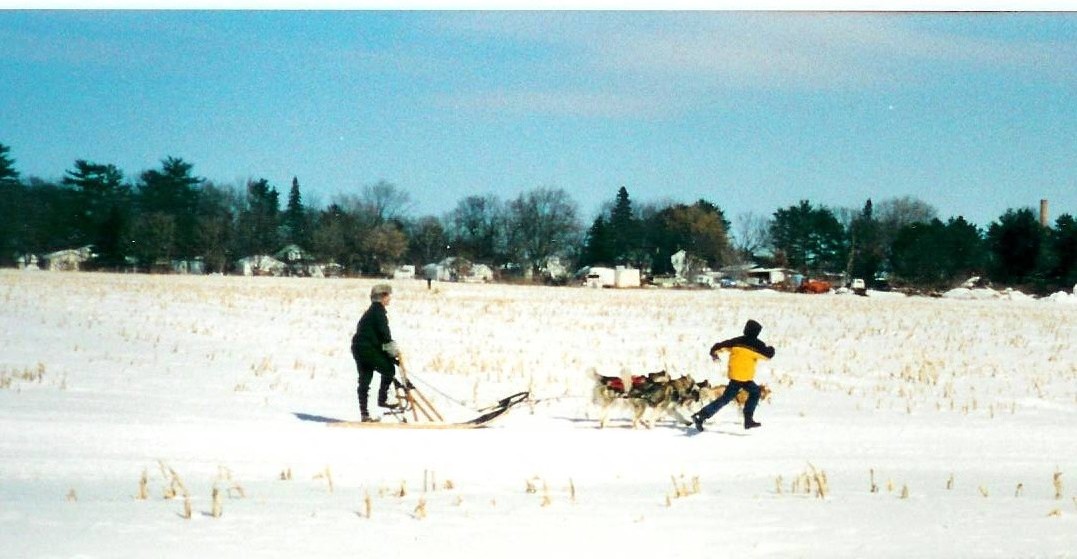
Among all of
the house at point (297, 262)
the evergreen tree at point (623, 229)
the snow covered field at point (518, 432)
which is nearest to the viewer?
the snow covered field at point (518, 432)

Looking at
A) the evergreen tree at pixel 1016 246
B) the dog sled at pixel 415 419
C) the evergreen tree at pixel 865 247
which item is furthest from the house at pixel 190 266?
the evergreen tree at pixel 1016 246

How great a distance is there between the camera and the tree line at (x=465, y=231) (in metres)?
8.90

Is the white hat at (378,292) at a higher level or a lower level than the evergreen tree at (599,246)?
lower

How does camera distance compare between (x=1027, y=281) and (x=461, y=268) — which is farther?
(x=1027, y=281)

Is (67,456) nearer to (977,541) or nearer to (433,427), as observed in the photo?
(433,427)

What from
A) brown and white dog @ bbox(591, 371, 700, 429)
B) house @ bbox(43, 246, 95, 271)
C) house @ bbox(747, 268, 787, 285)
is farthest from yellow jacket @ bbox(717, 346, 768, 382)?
house @ bbox(43, 246, 95, 271)

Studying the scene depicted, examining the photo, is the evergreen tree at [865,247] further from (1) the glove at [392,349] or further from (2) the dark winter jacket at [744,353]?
(1) the glove at [392,349]

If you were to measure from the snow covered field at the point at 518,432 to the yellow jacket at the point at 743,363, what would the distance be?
564mm

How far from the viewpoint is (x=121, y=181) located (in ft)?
28.7

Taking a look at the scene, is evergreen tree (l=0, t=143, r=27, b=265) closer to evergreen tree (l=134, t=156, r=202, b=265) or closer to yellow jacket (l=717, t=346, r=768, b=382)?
evergreen tree (l=134, t=156, r=202, b=265)

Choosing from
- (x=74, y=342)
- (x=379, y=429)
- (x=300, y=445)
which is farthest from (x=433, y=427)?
(x=74, y=342)

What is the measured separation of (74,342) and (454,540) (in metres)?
8.28

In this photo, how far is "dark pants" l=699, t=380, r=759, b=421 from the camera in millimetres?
8641

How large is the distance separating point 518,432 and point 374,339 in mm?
1566
